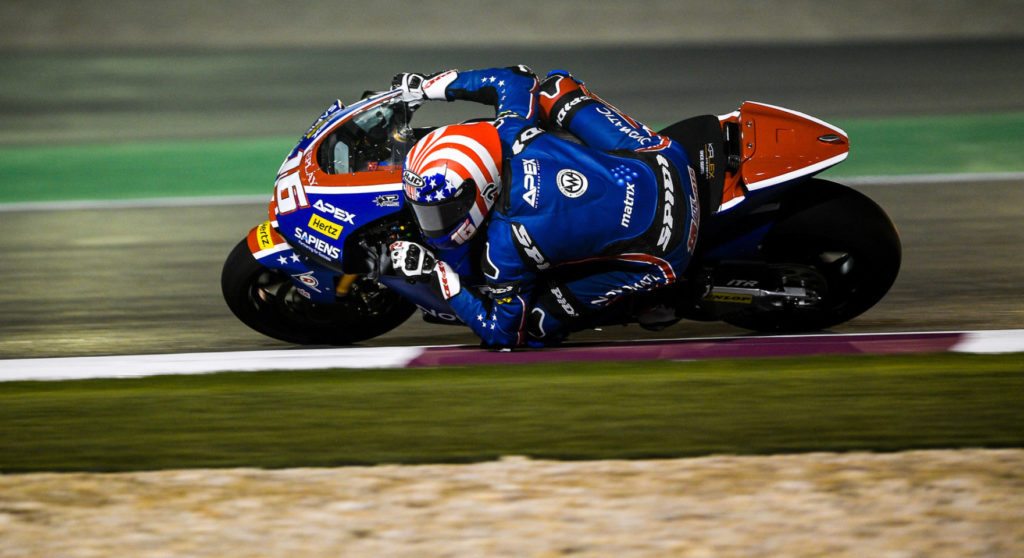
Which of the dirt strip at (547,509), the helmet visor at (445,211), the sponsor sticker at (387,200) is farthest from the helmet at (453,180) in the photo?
the dirt strip at (547,509)

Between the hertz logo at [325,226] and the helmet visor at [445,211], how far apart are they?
48cm

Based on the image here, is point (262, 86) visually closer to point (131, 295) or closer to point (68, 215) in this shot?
point (68, 215)

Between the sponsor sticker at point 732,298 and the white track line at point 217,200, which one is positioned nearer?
the sponsor sticker at point 732,298

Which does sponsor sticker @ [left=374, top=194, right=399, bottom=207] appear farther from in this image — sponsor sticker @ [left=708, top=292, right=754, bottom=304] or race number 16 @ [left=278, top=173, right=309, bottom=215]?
sponsor sticker @ [left=708, top=292, right=754, bottom=304]

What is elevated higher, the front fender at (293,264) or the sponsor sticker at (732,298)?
the front fender at (293,264)

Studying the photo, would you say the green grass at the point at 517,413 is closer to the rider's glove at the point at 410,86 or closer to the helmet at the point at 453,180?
the helmet at the point at 453,180

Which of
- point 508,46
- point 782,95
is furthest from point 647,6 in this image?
point 782,95

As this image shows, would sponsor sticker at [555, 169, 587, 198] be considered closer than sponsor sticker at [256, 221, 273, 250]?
Yes

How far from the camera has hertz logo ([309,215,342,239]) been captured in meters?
5.11

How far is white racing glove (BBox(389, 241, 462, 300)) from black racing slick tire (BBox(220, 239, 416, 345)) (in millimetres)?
638

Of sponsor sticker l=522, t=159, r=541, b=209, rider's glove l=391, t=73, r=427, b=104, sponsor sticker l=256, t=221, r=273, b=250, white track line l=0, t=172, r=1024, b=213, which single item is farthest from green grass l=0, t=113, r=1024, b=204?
sponsor sticker l=522, t=159, r=541, b=209

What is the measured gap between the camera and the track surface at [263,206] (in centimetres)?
631

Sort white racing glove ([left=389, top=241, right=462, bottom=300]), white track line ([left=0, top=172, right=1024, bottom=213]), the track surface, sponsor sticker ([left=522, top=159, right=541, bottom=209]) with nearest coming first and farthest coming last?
sponsor sticker ([left=522, top=159, right=541, bottom=209]), white racing glove ([left=389, top=241, right=462, bottom=300]), the track surface, white track line ([left=0, top=172, right=1024, bottom=213])

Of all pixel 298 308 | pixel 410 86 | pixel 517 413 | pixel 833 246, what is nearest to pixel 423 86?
pixel 410 86
